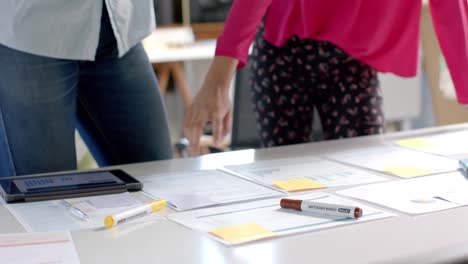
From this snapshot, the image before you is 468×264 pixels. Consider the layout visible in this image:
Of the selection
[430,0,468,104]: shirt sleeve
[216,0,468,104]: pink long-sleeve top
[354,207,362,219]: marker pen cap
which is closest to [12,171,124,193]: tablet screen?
[354,207,362,219]: marker pen cap

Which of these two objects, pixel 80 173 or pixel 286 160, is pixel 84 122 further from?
pixel 286 160

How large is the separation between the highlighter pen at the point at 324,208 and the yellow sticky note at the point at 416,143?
1.81ft

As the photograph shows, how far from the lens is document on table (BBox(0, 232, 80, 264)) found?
2.96ft

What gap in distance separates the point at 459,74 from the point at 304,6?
1.26 ft

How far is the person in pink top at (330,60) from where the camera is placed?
1.73 m

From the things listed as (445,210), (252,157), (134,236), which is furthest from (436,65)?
(134,236)

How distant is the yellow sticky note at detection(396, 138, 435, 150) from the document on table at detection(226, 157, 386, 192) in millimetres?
233

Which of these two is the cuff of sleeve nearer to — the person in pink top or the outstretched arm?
the outstretched arm

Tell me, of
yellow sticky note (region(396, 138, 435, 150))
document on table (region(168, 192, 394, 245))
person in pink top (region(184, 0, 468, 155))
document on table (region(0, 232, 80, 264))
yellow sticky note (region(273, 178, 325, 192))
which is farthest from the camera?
person in pink top (region(184, 0, 468, 155))

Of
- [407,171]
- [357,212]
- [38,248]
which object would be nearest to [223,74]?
[407,171]

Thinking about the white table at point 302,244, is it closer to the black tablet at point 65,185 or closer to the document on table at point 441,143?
the black tablet at point 65,185

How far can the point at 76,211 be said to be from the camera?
1.12 metres

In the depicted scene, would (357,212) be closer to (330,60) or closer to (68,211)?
(68,211)

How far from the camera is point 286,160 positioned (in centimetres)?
148
